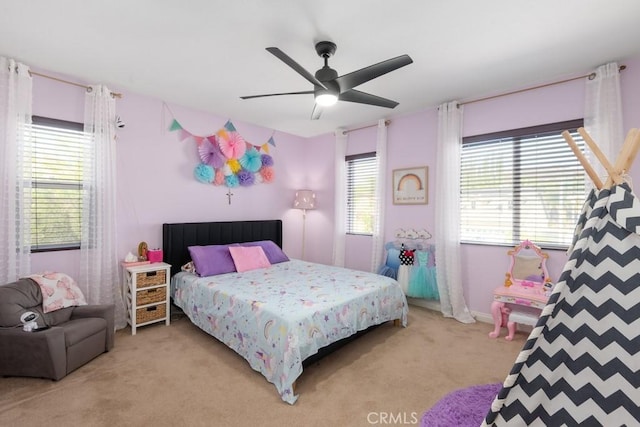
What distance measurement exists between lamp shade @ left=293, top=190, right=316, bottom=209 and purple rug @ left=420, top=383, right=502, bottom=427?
339 centimetres

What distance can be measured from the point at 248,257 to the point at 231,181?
1.17m

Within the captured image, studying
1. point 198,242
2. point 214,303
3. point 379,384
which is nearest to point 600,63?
point 379,384

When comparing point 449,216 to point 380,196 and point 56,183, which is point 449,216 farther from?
point 56,183

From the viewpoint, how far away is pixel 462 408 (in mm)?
1849

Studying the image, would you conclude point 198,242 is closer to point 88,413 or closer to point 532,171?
point 88,413

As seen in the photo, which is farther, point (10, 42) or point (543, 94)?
point (543, 94)

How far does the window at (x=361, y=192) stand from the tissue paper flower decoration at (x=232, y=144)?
1.64 m

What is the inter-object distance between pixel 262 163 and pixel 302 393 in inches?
132

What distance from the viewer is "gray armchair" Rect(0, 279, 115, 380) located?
7.25 ft

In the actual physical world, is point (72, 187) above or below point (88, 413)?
above

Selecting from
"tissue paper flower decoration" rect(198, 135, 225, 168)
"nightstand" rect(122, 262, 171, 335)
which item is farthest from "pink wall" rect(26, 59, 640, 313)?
"nightstand" rect(122, 262, 171, 335)

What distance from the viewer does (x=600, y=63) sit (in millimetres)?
2738

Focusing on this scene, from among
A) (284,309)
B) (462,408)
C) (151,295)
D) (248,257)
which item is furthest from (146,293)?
(462,408)

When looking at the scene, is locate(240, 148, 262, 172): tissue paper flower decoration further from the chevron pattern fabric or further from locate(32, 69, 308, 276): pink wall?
the chevron pattern fabric
